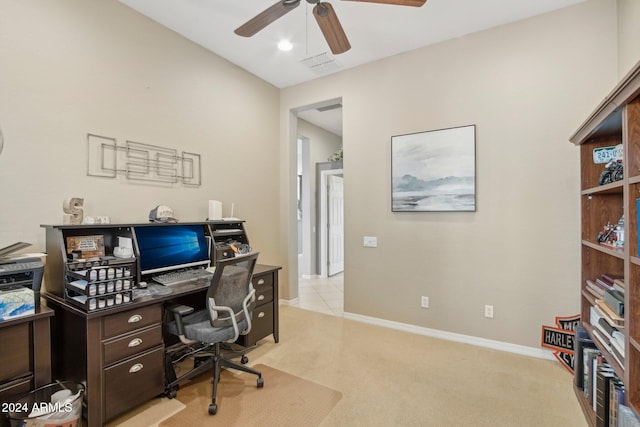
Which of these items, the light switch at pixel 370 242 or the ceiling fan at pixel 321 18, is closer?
the ceiling fan at pixel 321 18

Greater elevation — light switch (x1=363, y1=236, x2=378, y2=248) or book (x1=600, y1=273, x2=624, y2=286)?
light switch (x1=363, y1=236, x2=378, y2=248)

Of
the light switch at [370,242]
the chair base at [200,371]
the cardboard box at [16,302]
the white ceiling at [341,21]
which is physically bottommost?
the chair base at [200,371]

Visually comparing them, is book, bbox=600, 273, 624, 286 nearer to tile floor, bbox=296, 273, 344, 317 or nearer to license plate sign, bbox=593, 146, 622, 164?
license plate sign, bbox=593, 146, 622, 164

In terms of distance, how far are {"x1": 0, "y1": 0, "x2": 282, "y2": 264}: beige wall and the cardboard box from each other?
58cm

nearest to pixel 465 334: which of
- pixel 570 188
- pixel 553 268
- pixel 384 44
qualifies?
pixel 553 268

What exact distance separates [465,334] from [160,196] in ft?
11.2

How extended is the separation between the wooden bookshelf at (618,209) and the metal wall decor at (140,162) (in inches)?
131

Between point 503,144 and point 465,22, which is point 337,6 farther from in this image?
point 503,144

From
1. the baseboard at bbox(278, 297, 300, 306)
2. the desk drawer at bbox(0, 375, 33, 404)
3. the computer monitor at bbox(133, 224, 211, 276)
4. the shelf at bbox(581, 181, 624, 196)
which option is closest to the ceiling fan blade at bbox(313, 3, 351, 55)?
the shelf at bbox(581, 181, 624, 196)

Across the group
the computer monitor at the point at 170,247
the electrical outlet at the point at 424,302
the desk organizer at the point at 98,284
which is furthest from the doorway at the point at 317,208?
the desk organizer at the point at 98,284

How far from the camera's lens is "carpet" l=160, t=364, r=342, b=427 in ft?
6.55

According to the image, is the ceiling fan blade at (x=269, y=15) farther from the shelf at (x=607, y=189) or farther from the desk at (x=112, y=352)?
the shelf at (x=607, y=189)

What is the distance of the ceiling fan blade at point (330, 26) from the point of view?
2043 millimetres

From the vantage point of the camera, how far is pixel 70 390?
177 cm
